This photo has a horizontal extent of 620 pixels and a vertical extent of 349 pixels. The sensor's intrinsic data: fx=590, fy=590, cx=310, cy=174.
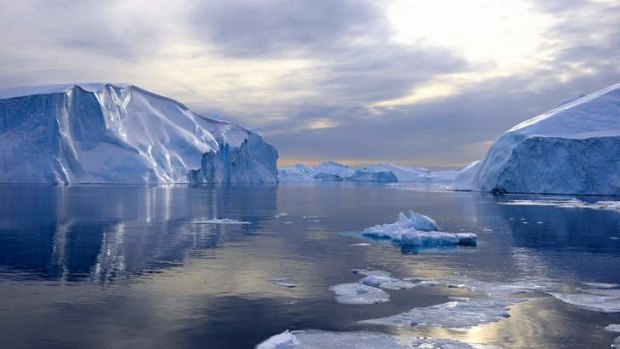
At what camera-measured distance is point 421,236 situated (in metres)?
25.1

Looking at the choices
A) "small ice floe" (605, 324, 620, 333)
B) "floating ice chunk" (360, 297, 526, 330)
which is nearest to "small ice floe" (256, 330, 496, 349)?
"floating ice chunk" (360, 297, 526, 330)

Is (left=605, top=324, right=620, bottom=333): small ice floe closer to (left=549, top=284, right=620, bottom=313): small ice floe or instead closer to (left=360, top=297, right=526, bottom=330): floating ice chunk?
(left=549, top=284, right=620, bottom=313): small ice floe

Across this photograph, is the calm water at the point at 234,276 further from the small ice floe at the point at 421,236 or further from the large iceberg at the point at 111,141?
the large iceberg at the point at 111,141

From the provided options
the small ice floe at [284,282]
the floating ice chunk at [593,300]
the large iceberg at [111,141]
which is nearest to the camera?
the floating ice chunk at [593,300]

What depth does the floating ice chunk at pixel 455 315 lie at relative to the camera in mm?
12250

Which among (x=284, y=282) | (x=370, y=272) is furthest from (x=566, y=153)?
(x=284, y=282)

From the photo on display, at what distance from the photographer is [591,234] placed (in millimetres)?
30141

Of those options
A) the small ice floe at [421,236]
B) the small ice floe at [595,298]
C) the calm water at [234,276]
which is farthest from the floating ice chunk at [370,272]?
the small ice floe at [421,236]

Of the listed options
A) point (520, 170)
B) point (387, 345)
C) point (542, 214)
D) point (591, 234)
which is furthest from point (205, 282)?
point (520, 170)

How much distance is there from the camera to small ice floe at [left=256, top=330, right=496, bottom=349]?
10.6 metres

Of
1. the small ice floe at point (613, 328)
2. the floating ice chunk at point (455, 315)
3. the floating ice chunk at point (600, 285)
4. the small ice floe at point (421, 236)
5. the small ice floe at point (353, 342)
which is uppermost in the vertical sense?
the small ice floe at point (421, 236)

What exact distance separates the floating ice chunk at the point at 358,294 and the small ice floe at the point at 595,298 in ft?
14.8

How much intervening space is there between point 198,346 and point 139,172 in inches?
3840

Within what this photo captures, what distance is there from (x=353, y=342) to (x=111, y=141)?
98501 mm
